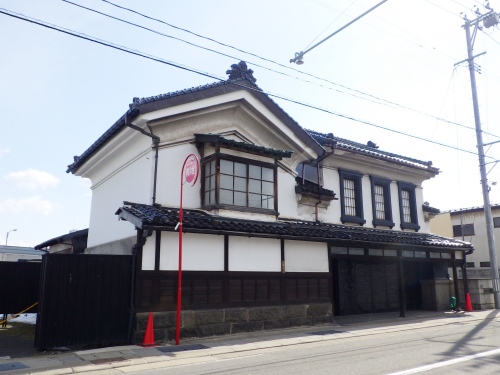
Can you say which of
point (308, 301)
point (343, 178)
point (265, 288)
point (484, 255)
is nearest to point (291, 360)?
point (265, 288)

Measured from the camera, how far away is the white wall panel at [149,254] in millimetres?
11307

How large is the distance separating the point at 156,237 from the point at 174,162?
A: 3.01m

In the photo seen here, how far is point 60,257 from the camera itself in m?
10.2

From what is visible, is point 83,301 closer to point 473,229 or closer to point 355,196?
point 355,196

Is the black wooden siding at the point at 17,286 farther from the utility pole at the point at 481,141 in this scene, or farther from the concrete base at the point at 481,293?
the utility pole at the point at 481,141

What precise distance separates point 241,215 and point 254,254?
1428 millimetres

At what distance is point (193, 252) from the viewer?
12109 mm

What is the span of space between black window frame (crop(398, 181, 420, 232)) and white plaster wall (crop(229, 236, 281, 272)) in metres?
9.71

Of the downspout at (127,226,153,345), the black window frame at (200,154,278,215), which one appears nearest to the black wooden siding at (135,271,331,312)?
the downspout at (127,226,153,345)

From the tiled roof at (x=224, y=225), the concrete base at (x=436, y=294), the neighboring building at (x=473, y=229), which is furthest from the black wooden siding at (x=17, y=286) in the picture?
the neighboring building at (x=473, y=229)

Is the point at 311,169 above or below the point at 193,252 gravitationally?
above

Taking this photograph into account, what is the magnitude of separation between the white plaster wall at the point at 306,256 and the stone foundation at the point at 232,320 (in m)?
1.27

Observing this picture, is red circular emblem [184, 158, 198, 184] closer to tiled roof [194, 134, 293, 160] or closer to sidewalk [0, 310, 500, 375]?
tiled roof [194, 134, 293, 160]

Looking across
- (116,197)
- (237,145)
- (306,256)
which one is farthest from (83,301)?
(306,256)
